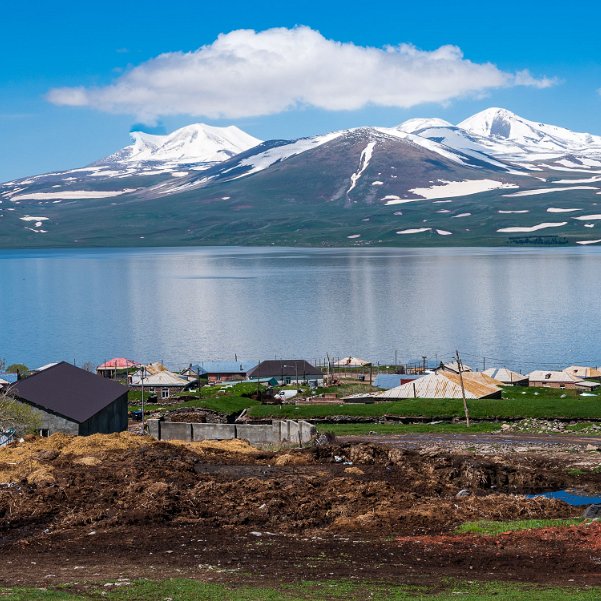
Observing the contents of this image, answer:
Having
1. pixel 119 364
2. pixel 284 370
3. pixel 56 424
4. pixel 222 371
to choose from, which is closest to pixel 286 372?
pixel 284 370

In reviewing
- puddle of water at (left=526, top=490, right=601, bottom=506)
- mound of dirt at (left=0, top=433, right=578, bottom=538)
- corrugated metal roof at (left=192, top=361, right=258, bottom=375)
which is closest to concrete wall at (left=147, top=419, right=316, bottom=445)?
mound of dirt at (left=0, top=433, right=578, bottom=538)

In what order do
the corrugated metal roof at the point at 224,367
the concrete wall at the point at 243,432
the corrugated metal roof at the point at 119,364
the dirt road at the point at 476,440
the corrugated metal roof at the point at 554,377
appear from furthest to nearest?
1. the corrugated metal roof at the point at 119,364
2. the corrugated metal roof at the point at 224,367
3. the corrugated metal roof at the point at 554,377
4. the concrete wall at the point at 243,432
5. the dirt road at the point at 476,440

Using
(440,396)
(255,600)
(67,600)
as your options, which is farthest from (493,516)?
(440,396)

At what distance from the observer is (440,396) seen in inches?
2386

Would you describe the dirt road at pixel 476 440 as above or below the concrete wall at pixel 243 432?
below

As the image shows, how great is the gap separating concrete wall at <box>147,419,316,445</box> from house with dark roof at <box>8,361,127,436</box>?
9.10 ft

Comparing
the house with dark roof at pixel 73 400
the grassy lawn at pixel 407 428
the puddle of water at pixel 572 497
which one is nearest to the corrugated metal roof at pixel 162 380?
the house with dark roof at pixel 73 400

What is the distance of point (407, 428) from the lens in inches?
1929

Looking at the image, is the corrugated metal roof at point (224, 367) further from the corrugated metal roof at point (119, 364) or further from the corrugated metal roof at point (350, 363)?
the corrugated metal roof at point (350, 363)

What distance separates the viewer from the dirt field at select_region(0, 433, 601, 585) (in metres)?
19.8

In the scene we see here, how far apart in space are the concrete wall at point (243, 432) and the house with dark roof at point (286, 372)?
36.2 metres

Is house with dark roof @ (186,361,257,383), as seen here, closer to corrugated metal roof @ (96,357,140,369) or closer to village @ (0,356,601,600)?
corrugated metal roof @ (96,357,140,369)

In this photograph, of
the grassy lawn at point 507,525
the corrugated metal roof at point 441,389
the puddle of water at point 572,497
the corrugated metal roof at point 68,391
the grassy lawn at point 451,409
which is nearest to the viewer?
the grassy lawn at point 507,525

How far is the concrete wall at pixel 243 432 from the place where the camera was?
41581 millimetres
